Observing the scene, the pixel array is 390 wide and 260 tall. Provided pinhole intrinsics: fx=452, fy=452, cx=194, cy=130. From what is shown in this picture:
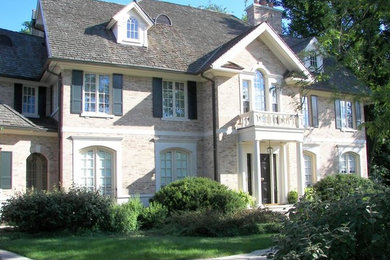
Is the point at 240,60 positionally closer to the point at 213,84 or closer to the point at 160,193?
the point at 213,84

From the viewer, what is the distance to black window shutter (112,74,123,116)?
62.3 feet

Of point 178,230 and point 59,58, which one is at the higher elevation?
point 59,58

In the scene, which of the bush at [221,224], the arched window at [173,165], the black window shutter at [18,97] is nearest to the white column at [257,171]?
the arched window at [173,165]

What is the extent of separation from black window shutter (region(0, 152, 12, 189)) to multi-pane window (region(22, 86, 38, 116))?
11.9 feet

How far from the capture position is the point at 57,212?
556 inches

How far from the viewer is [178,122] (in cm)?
2048

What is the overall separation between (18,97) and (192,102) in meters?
7.78

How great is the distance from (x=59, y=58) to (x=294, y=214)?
1293cm

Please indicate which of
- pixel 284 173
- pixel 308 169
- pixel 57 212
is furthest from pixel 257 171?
pixel 57 212

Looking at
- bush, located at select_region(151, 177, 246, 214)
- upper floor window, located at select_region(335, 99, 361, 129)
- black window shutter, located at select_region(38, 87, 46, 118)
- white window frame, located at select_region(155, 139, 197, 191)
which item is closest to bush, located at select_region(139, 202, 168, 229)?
bush, located at select_region(151, 177, 246, 214)

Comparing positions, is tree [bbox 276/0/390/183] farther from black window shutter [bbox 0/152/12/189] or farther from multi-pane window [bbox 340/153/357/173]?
multi-pane window [bbox 340/153/357/173]

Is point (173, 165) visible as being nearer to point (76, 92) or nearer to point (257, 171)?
point (257, 171)

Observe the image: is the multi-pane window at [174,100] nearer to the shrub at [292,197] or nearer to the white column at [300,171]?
the white column at [300,171]

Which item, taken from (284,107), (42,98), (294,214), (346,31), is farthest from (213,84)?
(294,214)
